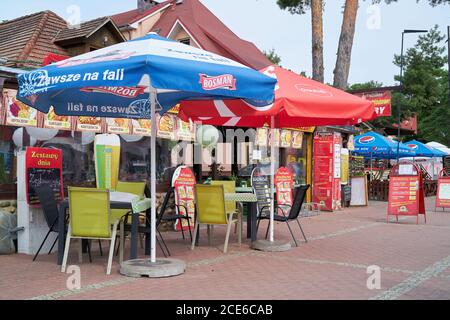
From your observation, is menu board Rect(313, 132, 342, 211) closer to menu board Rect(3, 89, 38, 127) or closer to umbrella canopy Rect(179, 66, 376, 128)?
umbrella canopy Rect(179, 66, 376, 128)

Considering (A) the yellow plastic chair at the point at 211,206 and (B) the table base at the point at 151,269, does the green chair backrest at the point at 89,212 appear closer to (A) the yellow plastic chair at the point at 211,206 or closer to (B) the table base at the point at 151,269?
(B) the table base at the point at 151,269

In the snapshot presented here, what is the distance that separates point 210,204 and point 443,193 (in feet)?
31.8

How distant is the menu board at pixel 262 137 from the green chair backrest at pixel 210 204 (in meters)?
5.54

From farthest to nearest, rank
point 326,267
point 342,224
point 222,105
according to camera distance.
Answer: point 342,224
point 222,105
point 326,267

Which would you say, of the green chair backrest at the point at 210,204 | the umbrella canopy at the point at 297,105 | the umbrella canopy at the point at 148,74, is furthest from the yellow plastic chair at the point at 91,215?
the umbrella canopy at the point at 297,105

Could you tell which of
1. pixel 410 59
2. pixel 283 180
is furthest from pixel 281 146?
pixel 410 59

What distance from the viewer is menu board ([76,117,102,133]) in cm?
842

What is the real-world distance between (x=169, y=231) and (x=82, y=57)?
16.4ft

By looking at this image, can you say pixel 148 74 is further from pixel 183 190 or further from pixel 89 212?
pixel 183 190

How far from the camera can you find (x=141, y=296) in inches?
188

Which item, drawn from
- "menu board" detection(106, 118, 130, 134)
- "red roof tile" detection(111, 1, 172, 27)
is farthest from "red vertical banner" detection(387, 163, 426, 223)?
"red roof tile" detection(111, 1, 172, 27)

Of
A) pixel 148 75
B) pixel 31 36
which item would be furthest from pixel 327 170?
pixel 148 75

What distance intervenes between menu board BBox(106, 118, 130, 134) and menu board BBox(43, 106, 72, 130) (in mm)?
776
